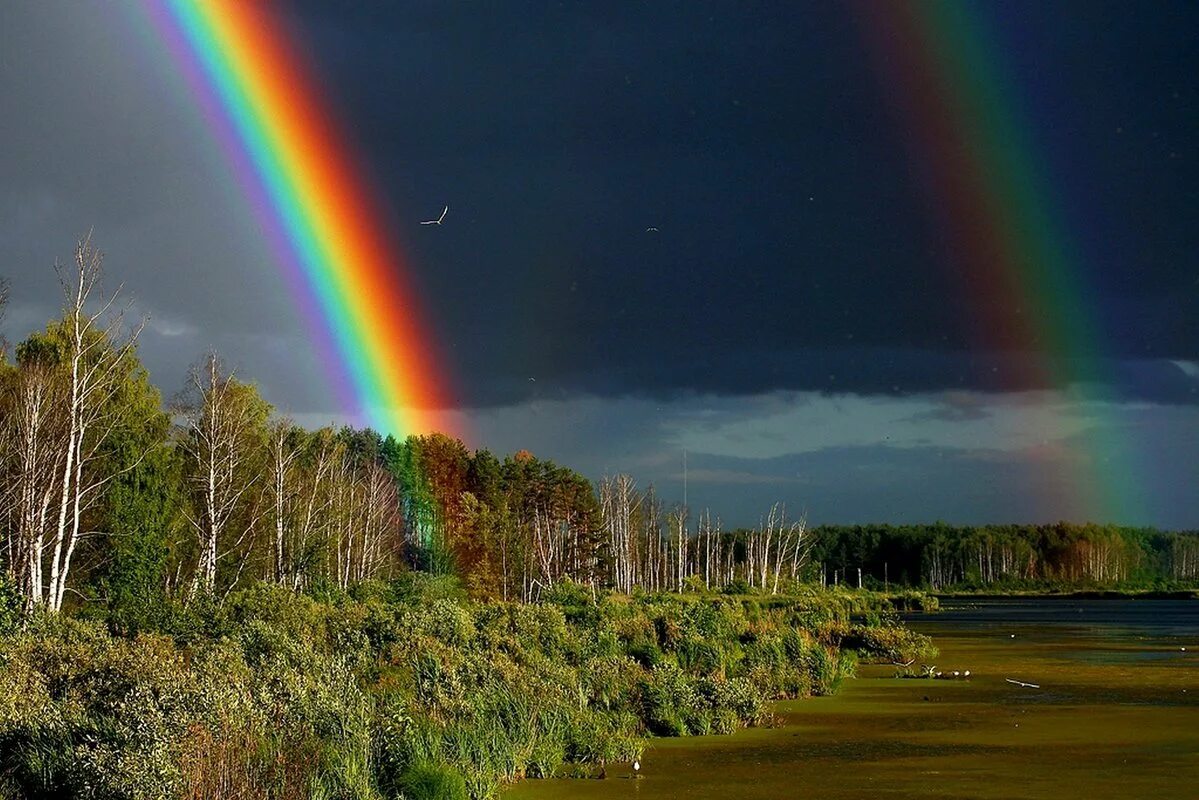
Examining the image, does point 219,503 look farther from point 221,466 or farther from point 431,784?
point 431,784

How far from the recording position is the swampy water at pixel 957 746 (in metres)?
18.8

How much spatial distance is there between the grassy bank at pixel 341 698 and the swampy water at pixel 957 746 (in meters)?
1.01

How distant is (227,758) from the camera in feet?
48.4

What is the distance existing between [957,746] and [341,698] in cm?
1132

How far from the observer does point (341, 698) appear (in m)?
18.6

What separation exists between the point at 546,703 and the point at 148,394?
4181 centimetres

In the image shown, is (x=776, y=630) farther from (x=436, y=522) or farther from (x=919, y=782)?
(x=436, y=522)

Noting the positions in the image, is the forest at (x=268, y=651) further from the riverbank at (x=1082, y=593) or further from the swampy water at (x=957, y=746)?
the riverbank at (x=1082, y=593)

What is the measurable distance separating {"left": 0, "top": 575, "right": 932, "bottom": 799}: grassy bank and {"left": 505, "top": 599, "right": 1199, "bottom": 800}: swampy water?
3.31 feet

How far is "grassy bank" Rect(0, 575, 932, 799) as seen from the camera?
1510cm

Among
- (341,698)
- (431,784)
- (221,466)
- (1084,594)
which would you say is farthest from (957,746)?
(1084,594)

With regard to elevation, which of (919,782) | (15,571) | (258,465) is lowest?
(919,782)

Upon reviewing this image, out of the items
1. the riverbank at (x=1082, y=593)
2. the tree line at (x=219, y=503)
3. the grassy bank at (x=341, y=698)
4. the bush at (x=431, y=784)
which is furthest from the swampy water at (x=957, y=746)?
the riverbank at (x=1082, y=593)

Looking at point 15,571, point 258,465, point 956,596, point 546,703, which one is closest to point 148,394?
point 258,465
